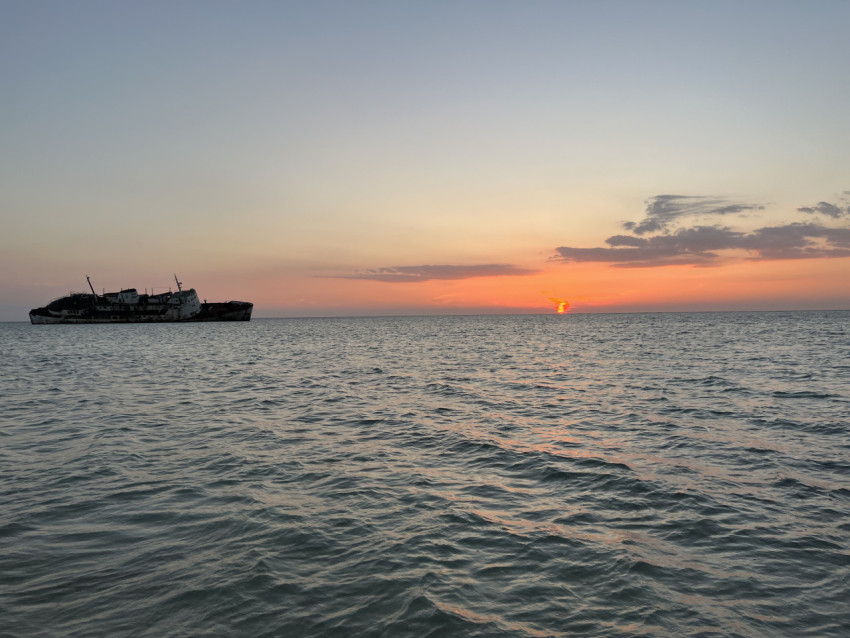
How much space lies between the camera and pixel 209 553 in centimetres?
787

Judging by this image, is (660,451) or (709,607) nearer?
(709,607)

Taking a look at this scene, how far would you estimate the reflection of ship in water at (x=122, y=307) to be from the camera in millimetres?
161250

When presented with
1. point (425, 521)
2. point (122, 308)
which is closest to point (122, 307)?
point (122, 308)

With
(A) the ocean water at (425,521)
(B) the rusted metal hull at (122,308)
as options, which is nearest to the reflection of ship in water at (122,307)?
(B) the rusted metal hull at (122,308)

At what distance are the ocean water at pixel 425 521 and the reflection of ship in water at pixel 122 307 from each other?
514 ft

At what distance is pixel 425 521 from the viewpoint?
364 inches

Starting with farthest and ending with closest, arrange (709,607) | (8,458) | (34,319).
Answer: (34,319), (8,458), (709,607)

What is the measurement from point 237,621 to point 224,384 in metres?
26.3

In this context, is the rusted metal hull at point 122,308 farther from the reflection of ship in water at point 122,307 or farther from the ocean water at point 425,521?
the ocean water at point 425,521

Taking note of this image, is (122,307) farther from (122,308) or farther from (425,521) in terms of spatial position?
(425,521)

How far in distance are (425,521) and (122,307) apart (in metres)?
178

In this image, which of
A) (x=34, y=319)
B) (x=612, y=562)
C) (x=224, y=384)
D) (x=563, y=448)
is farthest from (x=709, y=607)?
(x=34, y=319)

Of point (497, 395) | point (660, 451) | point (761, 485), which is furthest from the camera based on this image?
point (497, 395)

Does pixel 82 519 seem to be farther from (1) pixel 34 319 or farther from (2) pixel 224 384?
(1) pixel 34 319
